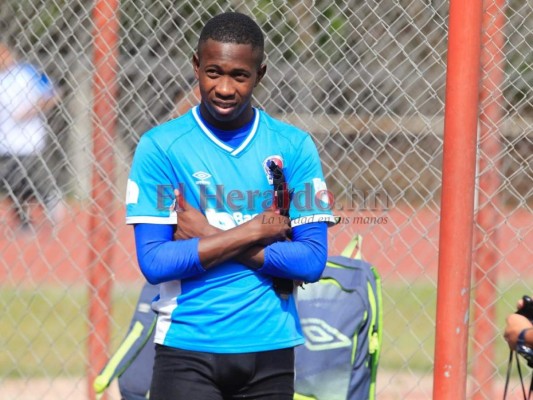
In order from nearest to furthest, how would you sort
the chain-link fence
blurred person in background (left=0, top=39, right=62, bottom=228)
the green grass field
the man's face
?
the man's face, the chain-link fence, blurred person in background (left=0, top=39, right=62, bottom=228), the green grass field

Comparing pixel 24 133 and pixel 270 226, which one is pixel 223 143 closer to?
pixel 270 226

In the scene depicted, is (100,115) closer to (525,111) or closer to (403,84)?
(403,84)

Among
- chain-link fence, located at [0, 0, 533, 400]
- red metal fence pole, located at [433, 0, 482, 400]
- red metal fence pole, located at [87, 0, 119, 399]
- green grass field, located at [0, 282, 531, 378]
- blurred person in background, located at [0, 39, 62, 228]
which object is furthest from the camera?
green grass field, located at [0, 282, 531, 378]

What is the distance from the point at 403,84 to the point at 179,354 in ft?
6.32

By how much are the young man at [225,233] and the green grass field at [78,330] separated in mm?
2581

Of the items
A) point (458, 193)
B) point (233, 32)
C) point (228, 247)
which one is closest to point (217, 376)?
point (228, 247)

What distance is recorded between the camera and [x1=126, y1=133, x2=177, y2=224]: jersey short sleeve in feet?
9.70

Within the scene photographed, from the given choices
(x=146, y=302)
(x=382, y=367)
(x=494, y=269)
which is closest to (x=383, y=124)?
(x=494, y=269)

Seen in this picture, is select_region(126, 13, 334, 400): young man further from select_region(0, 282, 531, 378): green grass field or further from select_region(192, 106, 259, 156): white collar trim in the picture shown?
select_region(0, 282, 531, 378): green grass field

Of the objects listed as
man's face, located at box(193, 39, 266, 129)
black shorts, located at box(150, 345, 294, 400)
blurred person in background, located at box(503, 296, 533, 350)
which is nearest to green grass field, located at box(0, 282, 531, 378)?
blurred person in background, located at box(503, 296, 533, 350)

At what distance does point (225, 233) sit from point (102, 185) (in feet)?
6.70

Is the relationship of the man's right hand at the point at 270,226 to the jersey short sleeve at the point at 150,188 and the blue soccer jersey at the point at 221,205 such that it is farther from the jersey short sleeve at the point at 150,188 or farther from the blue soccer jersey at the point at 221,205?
the jersey short sleeve at the point at 150,188

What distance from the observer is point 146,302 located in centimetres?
421

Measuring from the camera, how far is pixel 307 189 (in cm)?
304
